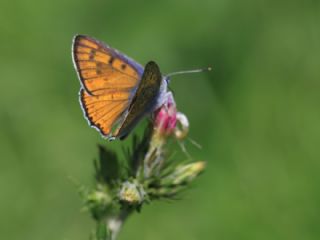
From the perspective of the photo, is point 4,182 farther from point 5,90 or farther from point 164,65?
point 164,65

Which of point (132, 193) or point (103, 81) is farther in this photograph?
point (103, 81)

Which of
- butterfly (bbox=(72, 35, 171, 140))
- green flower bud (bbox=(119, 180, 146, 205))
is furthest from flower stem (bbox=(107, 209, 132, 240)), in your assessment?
butterfly (bbox=(72, 35, 171, 140))

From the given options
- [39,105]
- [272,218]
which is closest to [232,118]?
[272,218]

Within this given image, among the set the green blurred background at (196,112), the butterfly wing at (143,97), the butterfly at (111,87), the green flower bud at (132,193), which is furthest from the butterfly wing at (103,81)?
the green blurred background at (196,112)

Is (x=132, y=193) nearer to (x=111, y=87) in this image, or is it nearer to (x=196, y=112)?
(x=111, y=87)

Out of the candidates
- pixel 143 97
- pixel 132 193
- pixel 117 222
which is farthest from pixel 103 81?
pixel 117 222

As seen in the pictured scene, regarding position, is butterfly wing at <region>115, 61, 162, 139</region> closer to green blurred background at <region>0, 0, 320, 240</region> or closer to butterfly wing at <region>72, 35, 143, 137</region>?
butterfly wing at <region>72, 35, 143, 137</region>

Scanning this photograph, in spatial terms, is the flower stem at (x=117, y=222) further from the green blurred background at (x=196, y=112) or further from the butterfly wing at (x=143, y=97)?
the green blurred background at (x=196, y=112)
